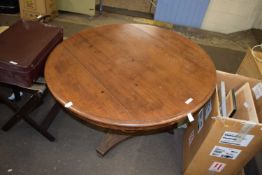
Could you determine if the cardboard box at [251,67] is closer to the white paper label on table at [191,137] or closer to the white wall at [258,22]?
the white paper label on table at [191,137]

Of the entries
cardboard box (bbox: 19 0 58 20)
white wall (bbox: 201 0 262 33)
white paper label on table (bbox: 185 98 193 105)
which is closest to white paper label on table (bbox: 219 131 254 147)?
white paper label on table (bbox: 185 98 193 105)

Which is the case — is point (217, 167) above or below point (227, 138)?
below

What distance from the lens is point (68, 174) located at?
1.56 m

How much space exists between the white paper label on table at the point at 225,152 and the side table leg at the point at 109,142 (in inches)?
25.4

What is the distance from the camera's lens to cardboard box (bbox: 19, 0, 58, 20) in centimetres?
293

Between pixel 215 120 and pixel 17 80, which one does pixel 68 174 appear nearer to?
pixel 17 80

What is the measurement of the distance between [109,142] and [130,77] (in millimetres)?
659

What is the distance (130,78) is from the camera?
4.09 feet

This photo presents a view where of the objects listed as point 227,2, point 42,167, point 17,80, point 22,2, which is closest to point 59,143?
point 42,167

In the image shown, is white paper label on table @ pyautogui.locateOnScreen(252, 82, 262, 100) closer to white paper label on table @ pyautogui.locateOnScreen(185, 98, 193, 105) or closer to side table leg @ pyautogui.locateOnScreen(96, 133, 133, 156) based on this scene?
white paper label on table @ pyautogui.locateOnScreen(185, 98, 193, 105)

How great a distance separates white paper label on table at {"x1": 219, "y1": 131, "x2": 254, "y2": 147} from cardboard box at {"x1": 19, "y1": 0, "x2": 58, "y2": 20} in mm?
2623

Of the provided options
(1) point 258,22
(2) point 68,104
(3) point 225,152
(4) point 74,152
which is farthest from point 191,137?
(1) point 258,22

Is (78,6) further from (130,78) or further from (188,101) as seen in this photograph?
(188,101)

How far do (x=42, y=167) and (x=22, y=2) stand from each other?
2270mm
